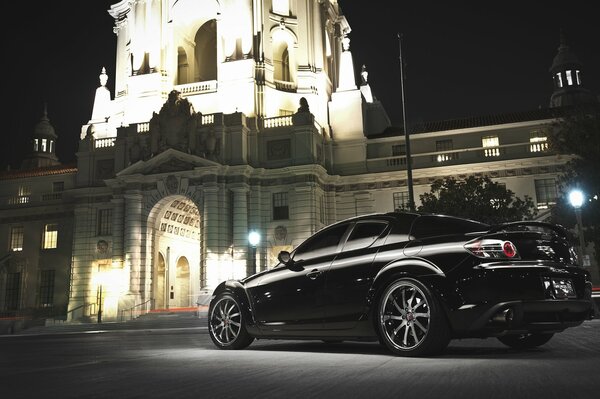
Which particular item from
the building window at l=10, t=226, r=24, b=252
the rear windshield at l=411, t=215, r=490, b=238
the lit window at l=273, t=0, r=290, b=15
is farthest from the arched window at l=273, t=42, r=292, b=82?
the rear windshield at l=411, t=215, r=490, b=238

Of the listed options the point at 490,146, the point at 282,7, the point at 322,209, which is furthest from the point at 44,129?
the point at 490,146

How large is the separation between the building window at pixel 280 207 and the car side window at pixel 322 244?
103 ft

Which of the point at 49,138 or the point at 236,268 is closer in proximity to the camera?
the point at 236,268

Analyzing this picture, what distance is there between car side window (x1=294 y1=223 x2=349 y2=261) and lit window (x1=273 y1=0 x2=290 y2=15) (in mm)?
41370

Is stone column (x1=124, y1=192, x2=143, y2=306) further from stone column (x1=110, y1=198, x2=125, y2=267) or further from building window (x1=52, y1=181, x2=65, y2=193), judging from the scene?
building window (x1=52, y1=181, x2=65, y2=193)

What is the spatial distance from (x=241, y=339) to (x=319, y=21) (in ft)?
141

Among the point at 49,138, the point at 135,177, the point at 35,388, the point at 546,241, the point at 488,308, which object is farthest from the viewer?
the point at 49,138

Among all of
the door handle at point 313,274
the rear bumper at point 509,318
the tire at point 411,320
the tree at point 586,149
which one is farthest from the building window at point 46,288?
the rear bumper at point 509,318

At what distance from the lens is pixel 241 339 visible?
752 centimetres

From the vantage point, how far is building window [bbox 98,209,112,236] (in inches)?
1642

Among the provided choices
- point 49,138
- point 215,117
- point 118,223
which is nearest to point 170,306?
A: point 118,223

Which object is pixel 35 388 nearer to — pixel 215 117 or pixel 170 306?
pixel 215 117

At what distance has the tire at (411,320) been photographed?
18.0 feet

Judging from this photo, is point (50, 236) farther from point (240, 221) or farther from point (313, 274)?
point (313, 274)
